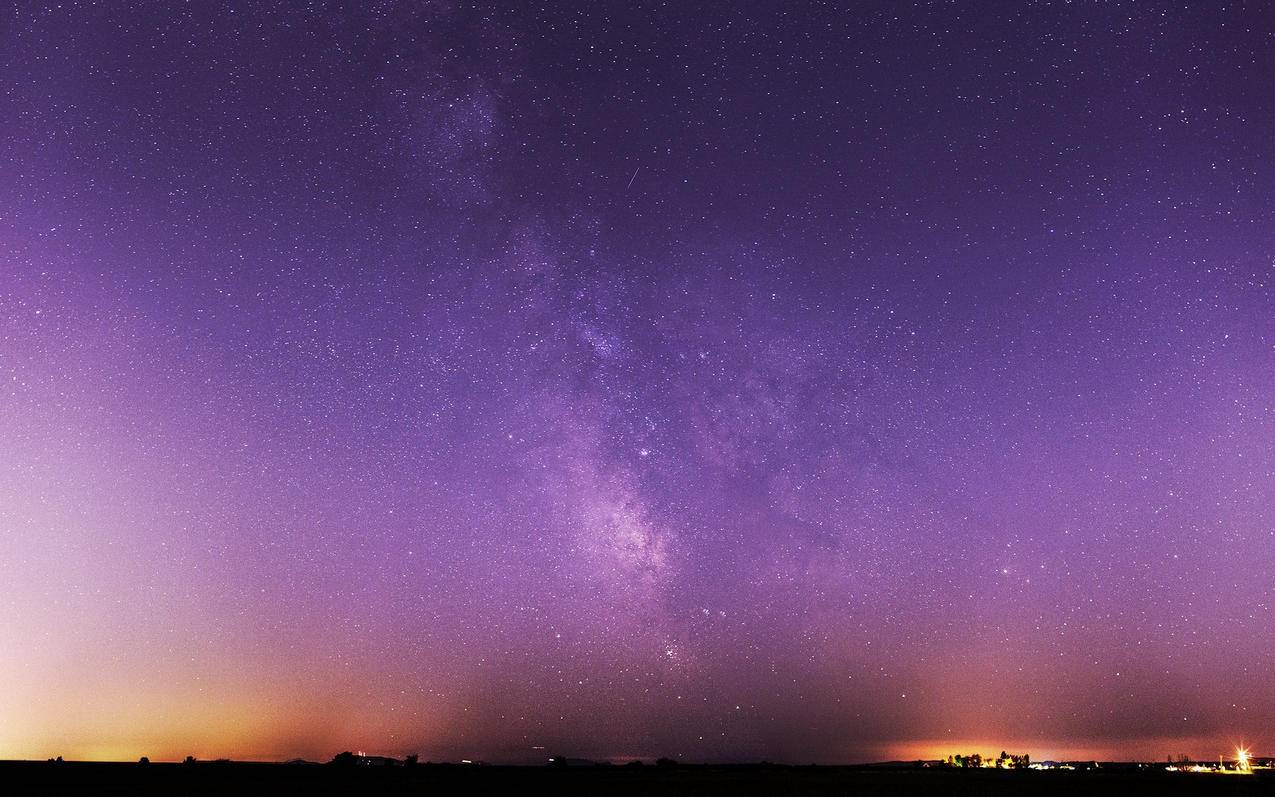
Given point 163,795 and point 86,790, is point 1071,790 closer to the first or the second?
point 163,795

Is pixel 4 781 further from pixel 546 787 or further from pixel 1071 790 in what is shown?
pixel 1071 790

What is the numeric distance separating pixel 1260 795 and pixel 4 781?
79.0 metres

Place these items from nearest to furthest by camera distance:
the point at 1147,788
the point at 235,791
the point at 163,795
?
the point at 163,795 → the point at 235,791 → the point at 1147,788

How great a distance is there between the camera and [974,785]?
62.5 meters

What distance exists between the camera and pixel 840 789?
55.0m

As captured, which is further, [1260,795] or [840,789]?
[840,789]

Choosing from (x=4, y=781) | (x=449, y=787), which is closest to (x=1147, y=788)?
(x=449, y=787)

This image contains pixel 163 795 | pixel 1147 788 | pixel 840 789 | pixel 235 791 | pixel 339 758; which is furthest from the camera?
pixel 339 758

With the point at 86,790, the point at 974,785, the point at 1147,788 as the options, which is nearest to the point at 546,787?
the point at 86,790

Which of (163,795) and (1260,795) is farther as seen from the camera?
(1260,795)

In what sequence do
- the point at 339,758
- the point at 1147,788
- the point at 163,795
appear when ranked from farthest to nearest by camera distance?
1. the point at 339,758
2. the point at 1147,788
3. the point at 163,795

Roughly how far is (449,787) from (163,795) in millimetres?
18216

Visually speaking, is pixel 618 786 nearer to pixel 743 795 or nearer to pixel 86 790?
pixel 743 795

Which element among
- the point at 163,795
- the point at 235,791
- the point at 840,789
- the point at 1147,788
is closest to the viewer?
the point at 163,795
